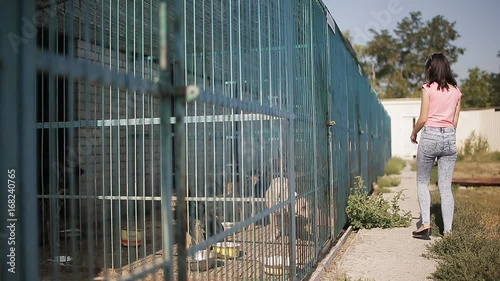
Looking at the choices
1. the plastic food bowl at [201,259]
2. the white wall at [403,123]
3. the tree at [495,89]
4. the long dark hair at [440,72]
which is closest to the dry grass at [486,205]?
the long dark hair at [440,72]

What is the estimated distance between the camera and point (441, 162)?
196 inches

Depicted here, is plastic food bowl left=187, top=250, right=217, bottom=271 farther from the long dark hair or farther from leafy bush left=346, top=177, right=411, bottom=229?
leafy bush left=346, top=177, right=411, bottom=229

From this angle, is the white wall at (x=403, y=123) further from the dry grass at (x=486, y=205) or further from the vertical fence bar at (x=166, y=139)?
the vertical fence bar at (x=166, y=139)

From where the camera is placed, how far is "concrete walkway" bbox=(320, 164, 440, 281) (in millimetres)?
3928

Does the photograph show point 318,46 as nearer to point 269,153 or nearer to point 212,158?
point 269,153

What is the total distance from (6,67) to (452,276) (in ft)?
11.6

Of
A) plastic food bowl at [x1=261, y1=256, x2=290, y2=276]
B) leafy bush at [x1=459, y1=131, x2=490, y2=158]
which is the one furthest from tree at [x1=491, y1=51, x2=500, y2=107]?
plastic food bowl at [x1=261, y1=256, x2=290, y2=276]

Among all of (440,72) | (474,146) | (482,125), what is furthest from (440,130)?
(482,125)

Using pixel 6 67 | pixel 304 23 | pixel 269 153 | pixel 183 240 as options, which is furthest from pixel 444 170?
pixel 6 67

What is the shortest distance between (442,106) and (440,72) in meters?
0.39

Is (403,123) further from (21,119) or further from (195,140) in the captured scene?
(21,119)

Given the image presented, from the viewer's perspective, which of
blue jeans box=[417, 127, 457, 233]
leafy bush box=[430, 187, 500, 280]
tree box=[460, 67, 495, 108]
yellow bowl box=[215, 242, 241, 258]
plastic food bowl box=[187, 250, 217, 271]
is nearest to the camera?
plastic food bowl box=[187, 250, 217, 271]

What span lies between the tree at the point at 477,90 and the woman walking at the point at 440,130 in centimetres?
4766

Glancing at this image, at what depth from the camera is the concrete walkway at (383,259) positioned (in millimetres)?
3928
